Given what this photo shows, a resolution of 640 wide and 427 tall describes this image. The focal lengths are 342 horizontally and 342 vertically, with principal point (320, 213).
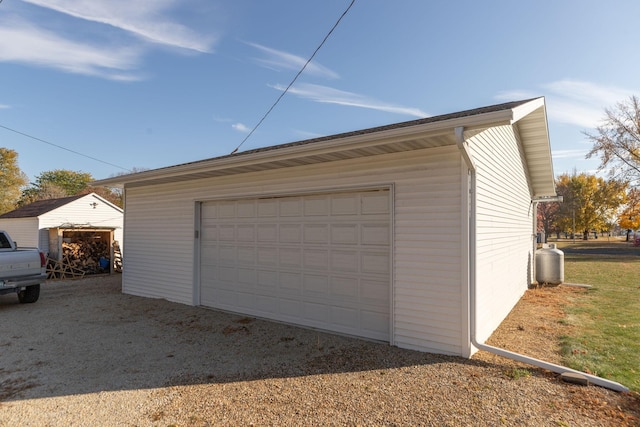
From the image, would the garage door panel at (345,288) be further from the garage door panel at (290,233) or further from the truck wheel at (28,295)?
the truck wheel at (28,295)

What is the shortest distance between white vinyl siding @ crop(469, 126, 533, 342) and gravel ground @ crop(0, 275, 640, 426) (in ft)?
1.84

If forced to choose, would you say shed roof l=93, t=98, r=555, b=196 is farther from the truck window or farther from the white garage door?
the truck window

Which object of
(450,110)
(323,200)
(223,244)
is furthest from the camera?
(223,244)

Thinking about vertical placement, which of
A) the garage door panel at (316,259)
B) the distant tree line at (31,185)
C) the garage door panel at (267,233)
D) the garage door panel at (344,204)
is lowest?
the garage door panel at (316,259)

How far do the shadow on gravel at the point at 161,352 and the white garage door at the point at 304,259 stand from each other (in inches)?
13.3

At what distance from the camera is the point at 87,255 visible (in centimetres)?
1440

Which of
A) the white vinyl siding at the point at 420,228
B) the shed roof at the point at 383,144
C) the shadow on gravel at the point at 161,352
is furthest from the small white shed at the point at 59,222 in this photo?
the white vinyl siding at the point at 420,228

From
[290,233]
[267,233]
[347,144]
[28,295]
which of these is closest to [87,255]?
[28,295]

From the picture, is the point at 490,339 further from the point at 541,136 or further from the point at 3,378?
the point at 3,378

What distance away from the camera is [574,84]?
27.9 ft

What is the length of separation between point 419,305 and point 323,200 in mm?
2215

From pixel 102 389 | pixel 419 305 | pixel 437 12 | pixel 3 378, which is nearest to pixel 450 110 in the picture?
pixel 437 12

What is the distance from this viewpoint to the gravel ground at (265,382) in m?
2.93

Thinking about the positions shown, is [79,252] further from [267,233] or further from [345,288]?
[345,288]
